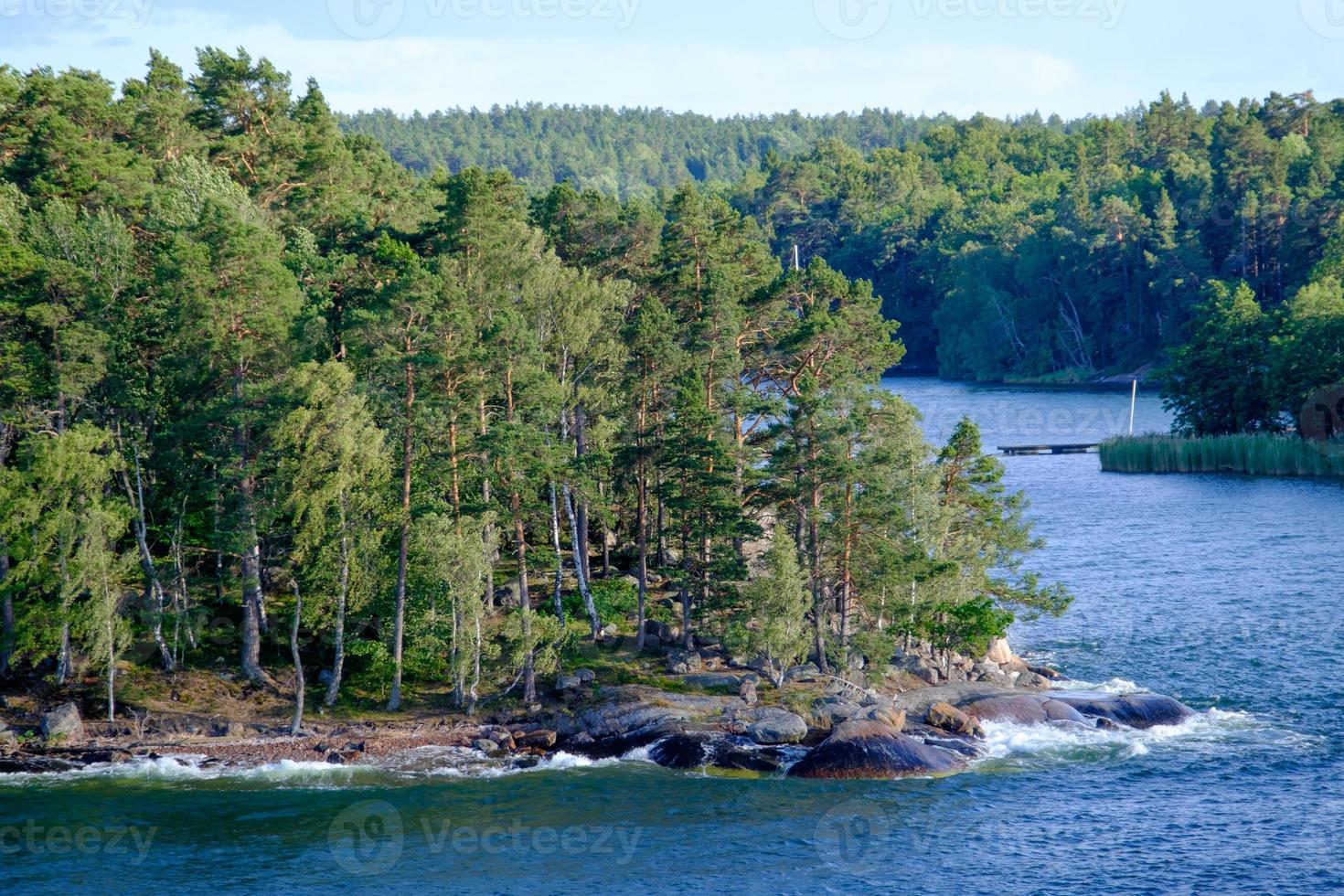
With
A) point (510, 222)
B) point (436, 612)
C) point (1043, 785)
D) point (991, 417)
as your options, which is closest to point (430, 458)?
point (436, 612)

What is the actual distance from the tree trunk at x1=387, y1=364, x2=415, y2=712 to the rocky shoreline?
189cm

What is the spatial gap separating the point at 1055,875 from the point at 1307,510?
205 ft

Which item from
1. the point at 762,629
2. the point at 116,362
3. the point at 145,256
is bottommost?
the point at 762,629

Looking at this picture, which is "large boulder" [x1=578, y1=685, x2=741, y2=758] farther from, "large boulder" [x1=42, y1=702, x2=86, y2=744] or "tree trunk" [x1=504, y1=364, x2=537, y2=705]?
"large boulder" [x1=42, y1=702, x2=86, y2=744]

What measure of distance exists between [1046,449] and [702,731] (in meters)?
83.5

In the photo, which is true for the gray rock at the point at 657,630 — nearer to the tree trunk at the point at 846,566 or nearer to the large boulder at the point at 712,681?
the large boulder at the point at 712,681

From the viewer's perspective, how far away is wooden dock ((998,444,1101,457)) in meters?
125

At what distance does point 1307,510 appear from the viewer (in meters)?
92.2

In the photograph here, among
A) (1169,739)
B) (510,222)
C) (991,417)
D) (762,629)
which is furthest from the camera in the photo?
(991,417)

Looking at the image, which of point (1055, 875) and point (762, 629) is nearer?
point (1055, 875)

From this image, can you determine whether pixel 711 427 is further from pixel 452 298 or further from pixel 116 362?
pixel 116 362

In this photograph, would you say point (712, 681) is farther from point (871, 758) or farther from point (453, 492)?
point (453, 492)

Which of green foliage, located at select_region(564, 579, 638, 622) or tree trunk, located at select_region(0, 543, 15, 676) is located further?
green foliage, located at select_region(564, 579, 638, 622)

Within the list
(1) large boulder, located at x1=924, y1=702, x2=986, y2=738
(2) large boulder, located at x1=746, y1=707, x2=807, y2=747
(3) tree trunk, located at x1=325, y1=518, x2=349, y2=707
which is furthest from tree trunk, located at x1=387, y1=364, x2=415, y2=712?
(1) large boulder, located at x1=924, y1=702, x2=986, y2=738
